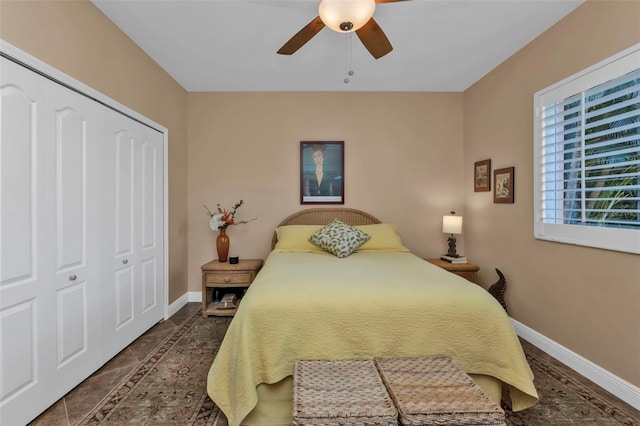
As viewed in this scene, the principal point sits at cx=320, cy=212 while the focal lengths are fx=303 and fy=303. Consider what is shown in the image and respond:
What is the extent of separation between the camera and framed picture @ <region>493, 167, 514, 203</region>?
3117 millimetres

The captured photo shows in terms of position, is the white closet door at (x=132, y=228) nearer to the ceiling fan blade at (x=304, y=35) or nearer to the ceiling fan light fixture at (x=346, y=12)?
the ceiling fan blade at (x=304, y=35)

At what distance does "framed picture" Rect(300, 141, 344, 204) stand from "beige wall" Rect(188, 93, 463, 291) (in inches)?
3.5

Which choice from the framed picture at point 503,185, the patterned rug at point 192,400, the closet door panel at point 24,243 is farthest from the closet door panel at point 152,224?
the framed picture at point 503,185

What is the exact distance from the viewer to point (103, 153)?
2418mm

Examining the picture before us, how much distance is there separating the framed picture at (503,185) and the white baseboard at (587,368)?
1.29m

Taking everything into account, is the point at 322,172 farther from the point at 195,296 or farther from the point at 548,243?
the point at 548,243

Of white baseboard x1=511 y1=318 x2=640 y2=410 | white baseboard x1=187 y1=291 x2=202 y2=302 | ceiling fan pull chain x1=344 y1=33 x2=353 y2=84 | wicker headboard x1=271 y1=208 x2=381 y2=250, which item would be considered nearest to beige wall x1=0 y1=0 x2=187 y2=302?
white baseboard x1=187 y1=291 x2=202 y2=302

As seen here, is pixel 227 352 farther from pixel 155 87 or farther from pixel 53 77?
pixel 155 87

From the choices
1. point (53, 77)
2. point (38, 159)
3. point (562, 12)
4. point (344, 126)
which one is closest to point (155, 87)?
point (53, 77)

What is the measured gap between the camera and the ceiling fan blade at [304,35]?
1.94 m

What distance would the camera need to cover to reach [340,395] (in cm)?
139

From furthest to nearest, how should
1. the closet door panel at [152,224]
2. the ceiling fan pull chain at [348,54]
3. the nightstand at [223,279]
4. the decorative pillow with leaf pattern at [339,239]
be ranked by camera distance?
the nightstand at [223,279] → the decorative pillow with leaf pattern at [339,239] → the closet door panel at [152,224] → the ceiling fan pull chain at [348,54]

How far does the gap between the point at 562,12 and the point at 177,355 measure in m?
4.23

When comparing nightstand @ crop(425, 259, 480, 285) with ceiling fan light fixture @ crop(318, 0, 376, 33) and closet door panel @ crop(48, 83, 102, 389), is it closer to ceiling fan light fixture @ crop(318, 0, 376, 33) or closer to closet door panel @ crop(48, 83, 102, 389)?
ceiling fan light fixture @ crop(318, 0, 376, 33)
